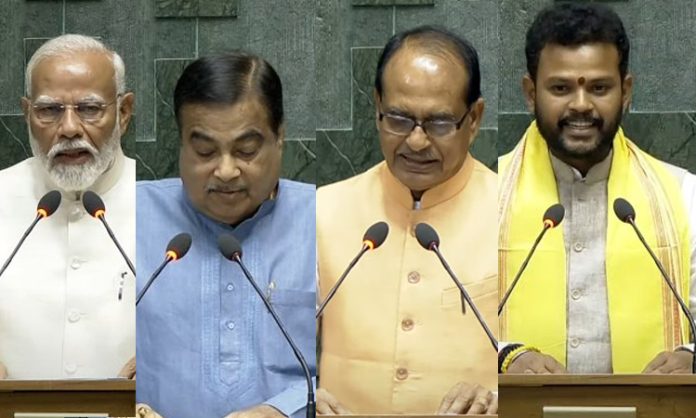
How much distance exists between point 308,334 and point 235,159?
24.9 inches

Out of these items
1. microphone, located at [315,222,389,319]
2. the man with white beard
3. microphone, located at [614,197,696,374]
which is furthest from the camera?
the man with white beard

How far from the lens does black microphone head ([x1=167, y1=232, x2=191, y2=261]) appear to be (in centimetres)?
486

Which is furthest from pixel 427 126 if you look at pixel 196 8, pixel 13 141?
pixel 13 141

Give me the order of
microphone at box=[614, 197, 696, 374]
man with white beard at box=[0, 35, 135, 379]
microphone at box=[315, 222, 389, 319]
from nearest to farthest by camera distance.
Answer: microphone at box=[614, 197, 696, 374] → microphone at box=[315, 222, 389, 319] → man with white beard at box=[0, 35, 135, 379]

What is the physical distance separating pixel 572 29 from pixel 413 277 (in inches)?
38.6

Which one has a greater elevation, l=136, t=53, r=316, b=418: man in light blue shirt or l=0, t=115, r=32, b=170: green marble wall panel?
l=0, t=115, r=32, b=170: green marble wall panel

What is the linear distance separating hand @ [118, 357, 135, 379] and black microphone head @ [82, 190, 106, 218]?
0.51 metres

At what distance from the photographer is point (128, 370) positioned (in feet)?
16.2

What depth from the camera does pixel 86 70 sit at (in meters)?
4.93

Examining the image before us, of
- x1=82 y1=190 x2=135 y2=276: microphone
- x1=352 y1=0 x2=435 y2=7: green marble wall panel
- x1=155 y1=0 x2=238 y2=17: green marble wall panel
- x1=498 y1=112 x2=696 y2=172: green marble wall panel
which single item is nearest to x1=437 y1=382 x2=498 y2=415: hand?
x1=498 y1=112 x2=696 y2=172: green marble wall panel

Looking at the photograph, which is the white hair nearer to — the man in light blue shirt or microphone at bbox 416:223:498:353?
the man in light blue shirt

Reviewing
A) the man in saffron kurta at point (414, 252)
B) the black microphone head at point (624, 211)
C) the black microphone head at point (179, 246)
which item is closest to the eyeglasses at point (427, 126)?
the man in saffron kurta at point (414, 252)

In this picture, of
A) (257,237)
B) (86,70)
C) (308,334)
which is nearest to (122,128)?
(86,70)

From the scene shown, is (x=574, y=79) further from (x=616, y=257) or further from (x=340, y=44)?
(x=340, y=44)
